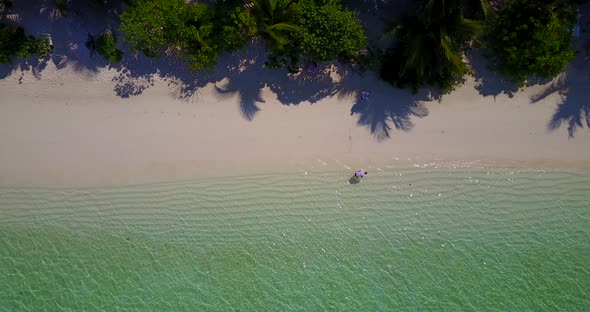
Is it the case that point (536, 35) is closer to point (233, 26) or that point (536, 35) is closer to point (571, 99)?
point (571, 99)

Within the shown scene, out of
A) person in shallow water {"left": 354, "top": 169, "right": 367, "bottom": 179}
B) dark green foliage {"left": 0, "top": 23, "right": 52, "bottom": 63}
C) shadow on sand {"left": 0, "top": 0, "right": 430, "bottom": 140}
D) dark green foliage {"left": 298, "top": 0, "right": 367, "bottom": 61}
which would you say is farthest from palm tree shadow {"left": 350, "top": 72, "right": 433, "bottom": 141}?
dark green foliage {"left": 0, "top": 23, "right": 52, "bottom": 63}

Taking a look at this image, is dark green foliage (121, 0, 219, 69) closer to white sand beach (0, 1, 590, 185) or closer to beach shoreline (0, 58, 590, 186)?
white sand beach (0, 1, 590, 185)

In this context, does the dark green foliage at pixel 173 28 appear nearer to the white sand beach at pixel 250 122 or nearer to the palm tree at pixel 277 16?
the white sand beach at pixel 250 122

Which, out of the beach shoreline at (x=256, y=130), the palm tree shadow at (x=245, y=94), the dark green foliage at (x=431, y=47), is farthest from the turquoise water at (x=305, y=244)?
the dark green foliage at (x=431, y=47)

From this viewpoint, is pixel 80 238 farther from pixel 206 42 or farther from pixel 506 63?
pixel 506 63

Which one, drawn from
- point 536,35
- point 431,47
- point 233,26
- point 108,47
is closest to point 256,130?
point 233,26

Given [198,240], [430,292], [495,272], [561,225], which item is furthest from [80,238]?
[561,225]
